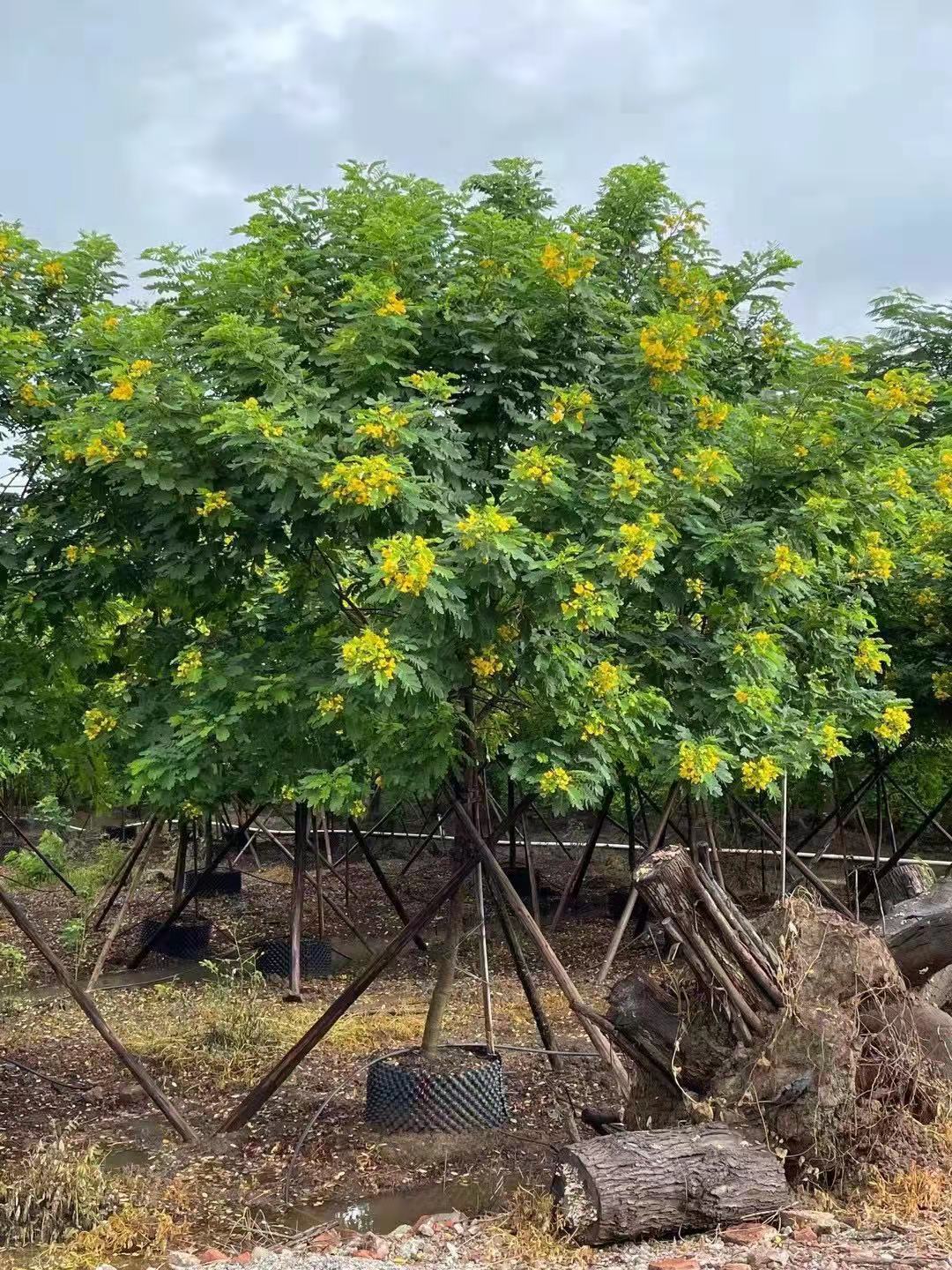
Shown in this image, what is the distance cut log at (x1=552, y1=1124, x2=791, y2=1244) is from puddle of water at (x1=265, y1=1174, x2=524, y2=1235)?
766 mm

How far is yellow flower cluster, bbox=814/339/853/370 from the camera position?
5453 mm

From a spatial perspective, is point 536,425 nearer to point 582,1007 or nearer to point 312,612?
point 312,612

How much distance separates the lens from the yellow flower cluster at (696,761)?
5.65m

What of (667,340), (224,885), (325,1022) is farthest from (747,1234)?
(224,885)

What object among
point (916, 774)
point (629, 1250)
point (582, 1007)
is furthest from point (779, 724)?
point (916, 774)

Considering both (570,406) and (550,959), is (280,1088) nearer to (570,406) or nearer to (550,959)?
(550,959)

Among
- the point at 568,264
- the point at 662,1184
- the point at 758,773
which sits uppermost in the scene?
the point at 568,264

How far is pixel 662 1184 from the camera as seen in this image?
4.11 metres

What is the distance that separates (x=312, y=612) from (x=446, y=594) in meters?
1.47

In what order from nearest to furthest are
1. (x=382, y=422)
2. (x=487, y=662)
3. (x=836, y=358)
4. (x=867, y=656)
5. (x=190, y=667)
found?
(x=382, y=422)
(x=487, y=662)
(x=190, y=667)
(x=836, y=358)
(x=867, y=656)

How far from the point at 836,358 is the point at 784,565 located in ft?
3.64

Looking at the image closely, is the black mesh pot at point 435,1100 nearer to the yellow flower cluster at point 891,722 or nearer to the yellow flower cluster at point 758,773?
the yellow flower cluster at point 758,773

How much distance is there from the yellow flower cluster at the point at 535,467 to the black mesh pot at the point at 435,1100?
3119mm

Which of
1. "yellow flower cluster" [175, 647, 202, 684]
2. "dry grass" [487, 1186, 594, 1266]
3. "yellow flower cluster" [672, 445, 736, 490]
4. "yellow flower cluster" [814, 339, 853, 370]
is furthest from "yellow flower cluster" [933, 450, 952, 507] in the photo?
"dry grass" [487, 1186, 594, 1266]
